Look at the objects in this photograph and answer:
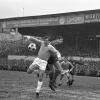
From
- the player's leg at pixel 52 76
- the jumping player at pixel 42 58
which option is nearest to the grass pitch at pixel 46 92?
the player's leg at pixel 52 76

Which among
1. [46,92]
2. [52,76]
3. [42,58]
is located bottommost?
[46,92]

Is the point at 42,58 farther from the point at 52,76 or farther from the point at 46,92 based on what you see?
the point at 52,76

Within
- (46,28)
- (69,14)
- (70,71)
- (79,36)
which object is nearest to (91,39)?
(79,36)

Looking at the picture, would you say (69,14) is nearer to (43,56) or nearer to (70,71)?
(70,71)

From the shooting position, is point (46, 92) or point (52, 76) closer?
point (46, 92)

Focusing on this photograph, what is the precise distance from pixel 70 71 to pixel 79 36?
21315 millimetres

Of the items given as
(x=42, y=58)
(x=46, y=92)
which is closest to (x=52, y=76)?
(x=46, y=92)

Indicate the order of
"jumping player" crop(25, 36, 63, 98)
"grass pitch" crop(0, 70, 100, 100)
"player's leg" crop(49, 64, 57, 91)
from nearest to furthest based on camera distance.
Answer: "grass pitch" crop(0, 70, 100, 100), "jumping player" crop(25, 36, 63, 98), "player's leg" crop(49, 64, 57, 91)

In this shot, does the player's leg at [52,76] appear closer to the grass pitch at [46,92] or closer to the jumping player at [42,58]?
the grass pitch at [46,92]

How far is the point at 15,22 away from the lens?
4409 cm

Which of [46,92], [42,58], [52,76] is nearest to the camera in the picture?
[42,58]

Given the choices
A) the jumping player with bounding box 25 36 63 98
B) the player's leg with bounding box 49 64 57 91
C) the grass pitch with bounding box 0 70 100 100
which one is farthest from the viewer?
the player's leg with bounding box 49 64 57 91

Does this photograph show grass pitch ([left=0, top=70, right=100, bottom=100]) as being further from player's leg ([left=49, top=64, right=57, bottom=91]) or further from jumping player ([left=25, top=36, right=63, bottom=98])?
jumping player ([left=25, top=36, right=63, bottom=98])

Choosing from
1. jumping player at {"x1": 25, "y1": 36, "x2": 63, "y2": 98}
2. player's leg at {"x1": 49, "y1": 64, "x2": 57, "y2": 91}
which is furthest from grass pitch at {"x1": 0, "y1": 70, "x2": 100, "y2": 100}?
jumping player at {"x1": 25, "y1": 36, "x2": 63, "y2": 98}
